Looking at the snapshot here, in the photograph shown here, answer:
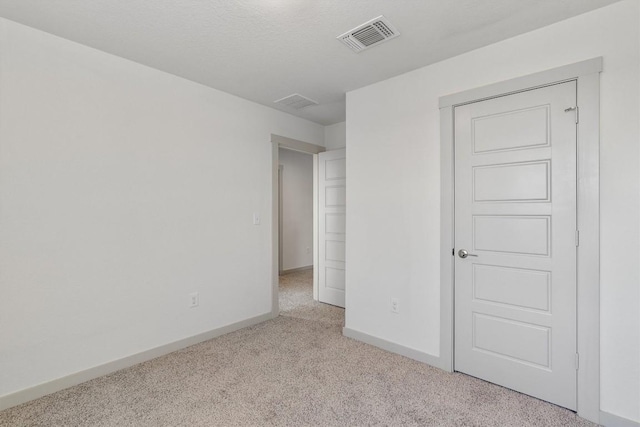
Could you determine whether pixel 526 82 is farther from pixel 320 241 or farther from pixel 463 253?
pixel 320 241

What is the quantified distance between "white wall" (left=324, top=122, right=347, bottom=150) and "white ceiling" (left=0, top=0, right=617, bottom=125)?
1426 mm

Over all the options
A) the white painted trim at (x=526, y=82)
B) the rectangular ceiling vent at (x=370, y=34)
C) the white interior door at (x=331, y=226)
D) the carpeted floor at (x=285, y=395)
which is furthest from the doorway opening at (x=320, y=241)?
the white painted trim at (x=526, y=82)

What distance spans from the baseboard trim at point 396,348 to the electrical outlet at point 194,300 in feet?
4.88

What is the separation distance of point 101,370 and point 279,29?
283 centimetres

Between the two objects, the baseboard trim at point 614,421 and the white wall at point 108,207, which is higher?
the white wall at point 108,207

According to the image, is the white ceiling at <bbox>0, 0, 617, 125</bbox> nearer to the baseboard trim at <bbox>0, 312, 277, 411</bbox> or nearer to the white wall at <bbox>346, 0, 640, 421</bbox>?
the white wall at <bbox>346, 0, 640, 421</bbox>

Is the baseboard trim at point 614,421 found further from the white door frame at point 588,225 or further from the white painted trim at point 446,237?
the white painted trim at point 446,237

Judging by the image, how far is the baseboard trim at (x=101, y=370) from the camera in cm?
204

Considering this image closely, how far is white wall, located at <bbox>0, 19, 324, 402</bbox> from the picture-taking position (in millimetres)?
2068

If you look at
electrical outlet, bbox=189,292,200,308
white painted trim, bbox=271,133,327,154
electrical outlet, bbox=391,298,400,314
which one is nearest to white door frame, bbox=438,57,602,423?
electrical outlet, bbox=391,298,400,314

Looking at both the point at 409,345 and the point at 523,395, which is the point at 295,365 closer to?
the point at 409,345

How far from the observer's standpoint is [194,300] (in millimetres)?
3006

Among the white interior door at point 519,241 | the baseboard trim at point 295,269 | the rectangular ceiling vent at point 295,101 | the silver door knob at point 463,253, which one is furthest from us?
the baseboard trim at point 295,269

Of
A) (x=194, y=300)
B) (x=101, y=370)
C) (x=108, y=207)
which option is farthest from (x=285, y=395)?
(x=108, y=207)
